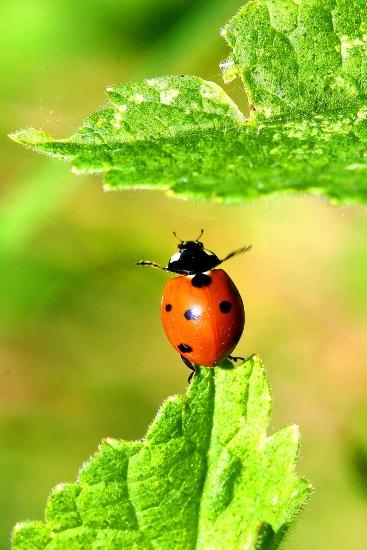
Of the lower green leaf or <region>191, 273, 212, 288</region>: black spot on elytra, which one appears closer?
the lower green leaf

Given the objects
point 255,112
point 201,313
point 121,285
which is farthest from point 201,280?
point 121,285

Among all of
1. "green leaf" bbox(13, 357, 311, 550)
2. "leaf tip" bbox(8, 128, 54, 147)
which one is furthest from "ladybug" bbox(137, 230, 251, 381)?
"leaf tip" bbox(8, 128, 54, 147)

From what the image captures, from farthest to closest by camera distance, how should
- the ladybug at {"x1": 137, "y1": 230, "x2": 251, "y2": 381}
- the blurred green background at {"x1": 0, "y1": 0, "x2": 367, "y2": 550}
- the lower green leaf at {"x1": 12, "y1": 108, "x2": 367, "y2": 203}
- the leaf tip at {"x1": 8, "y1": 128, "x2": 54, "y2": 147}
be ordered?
the blurred green background at {"x1": 0, "y1": 0, "x2": 367, "y2": 550} → the ladybug at {"x1": 137, "y1": 230, "x2": 251, "y2": 381} → the leaf tip at {"x1": 8, "y1": 128, "x2": 54, "y2": 147} → the lower green leaf at {"x1": 12, "y1": 108, "x2": 367, "y2": 203}

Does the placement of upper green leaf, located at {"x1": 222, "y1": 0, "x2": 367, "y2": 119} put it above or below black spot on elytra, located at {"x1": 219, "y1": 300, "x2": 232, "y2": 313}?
above

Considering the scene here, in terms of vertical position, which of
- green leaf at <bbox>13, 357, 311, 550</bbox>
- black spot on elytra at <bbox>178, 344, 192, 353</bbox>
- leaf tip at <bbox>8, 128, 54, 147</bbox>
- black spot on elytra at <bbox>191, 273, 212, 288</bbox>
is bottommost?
green leaf at <bbox>13, 357, 311, 550</bbox>

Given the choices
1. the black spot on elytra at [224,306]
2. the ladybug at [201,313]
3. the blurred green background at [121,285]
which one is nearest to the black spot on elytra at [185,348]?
the ladybug at [201,313]

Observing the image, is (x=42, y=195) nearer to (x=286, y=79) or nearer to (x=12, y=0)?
(x=12, y=0)

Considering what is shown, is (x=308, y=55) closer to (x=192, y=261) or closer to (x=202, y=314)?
(x=202, y=314)

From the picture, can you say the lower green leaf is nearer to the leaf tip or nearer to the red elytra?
the leaf tip
